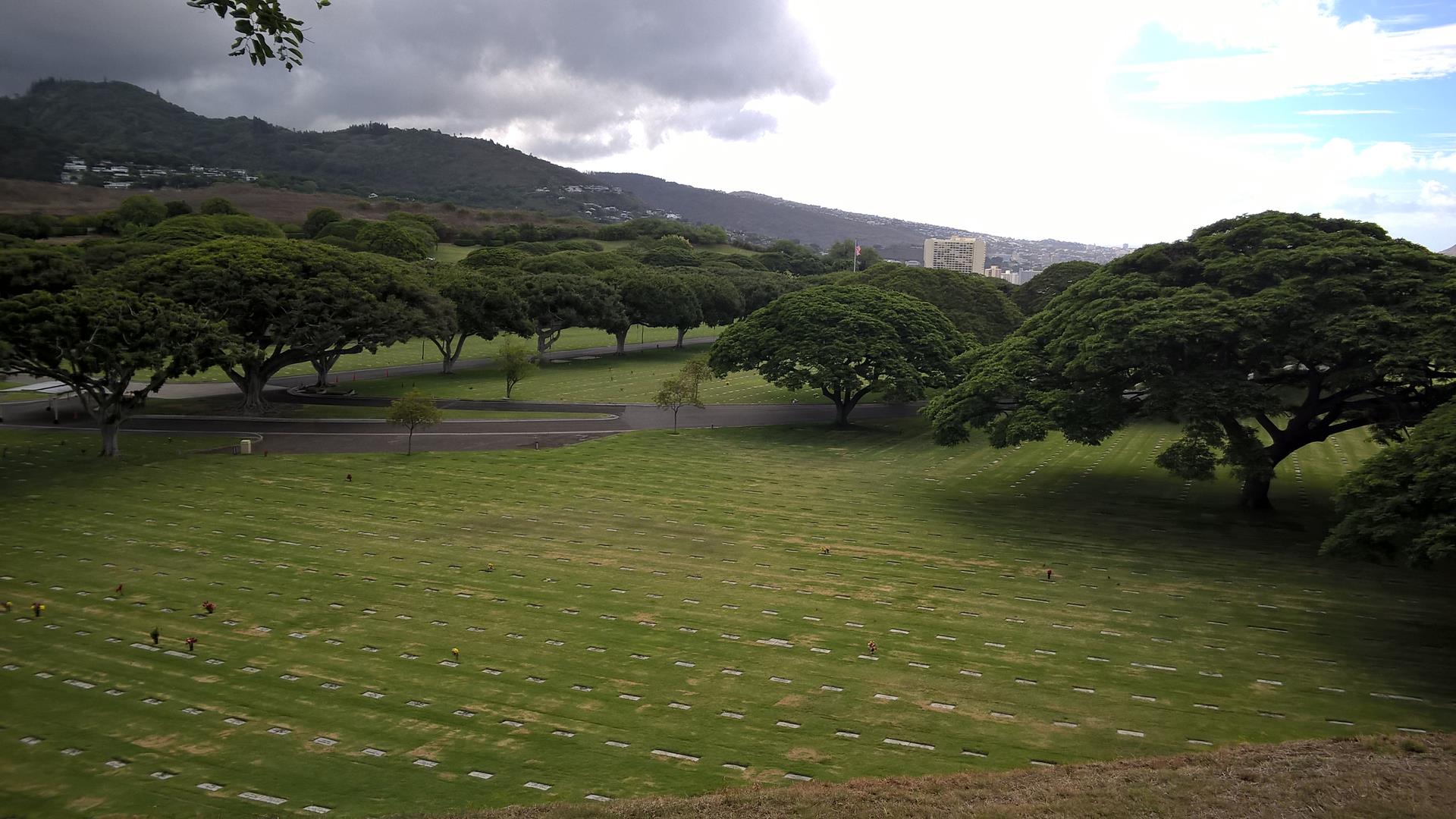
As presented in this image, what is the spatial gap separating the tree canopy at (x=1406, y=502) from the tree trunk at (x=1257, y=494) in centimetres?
1125

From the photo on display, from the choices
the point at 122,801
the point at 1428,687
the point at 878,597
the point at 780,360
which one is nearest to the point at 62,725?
the point at 122,801

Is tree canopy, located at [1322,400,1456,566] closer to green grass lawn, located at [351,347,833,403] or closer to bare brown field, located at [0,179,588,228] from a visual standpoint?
green grass lawn, located at [351,347,833,403]

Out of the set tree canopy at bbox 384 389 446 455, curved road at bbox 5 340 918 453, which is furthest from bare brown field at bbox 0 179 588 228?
tree canopy at bbox 384 389 446 455

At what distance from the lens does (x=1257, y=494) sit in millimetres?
35094

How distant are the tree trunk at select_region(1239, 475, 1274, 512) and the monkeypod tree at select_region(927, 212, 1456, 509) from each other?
63 millimetres

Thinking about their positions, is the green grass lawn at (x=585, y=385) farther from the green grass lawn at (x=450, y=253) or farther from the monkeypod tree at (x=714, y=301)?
the green grass lawn at (x=450, y=253)

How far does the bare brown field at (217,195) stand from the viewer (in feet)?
416

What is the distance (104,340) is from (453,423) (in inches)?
716

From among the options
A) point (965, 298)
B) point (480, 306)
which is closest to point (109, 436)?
point (480, 306)

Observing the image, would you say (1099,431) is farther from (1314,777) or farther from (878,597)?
(1314,777)

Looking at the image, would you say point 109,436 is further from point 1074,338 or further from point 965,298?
point 965,298

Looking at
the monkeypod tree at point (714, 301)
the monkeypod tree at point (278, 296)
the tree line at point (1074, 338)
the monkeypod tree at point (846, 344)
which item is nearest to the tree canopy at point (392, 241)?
the monkeypod tree at point (714, 301)

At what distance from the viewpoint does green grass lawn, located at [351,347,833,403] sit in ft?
213

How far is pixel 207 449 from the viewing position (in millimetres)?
43188
